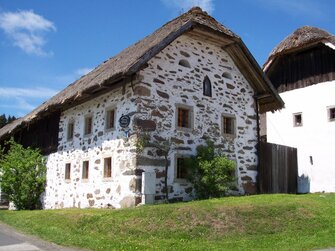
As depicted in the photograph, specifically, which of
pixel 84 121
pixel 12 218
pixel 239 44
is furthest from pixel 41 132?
pixel 239 44

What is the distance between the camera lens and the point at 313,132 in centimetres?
2231

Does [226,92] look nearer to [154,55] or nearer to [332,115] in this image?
[154,55]

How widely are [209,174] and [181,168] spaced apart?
3.58 ft

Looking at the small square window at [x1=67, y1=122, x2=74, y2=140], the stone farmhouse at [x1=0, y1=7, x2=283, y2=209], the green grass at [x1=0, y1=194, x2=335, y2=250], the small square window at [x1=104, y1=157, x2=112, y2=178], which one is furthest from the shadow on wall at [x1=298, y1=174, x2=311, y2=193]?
the small square window at [x1=67, y1=122, x2=74, y2=140]

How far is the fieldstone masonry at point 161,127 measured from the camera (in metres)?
14.0

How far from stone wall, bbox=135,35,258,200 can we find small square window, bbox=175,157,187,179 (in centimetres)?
23

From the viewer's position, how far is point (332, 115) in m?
21.6

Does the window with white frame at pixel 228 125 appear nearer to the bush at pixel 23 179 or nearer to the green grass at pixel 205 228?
the green grass at pixel 205 228

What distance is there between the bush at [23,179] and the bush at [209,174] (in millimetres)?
8709

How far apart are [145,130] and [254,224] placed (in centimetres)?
532

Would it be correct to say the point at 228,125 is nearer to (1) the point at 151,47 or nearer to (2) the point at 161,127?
(2) the point at 161,127

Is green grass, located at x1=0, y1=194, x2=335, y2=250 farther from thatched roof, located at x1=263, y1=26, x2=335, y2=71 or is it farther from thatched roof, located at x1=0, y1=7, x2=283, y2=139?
thatched roof, located at x1=263, y1=26, x2=335, y2=71

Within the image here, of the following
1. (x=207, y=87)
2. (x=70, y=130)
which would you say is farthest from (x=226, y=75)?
(x=70, y=130)

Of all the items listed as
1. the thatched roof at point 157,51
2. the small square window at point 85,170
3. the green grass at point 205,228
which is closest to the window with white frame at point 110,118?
the thatched roof at point 157,51
